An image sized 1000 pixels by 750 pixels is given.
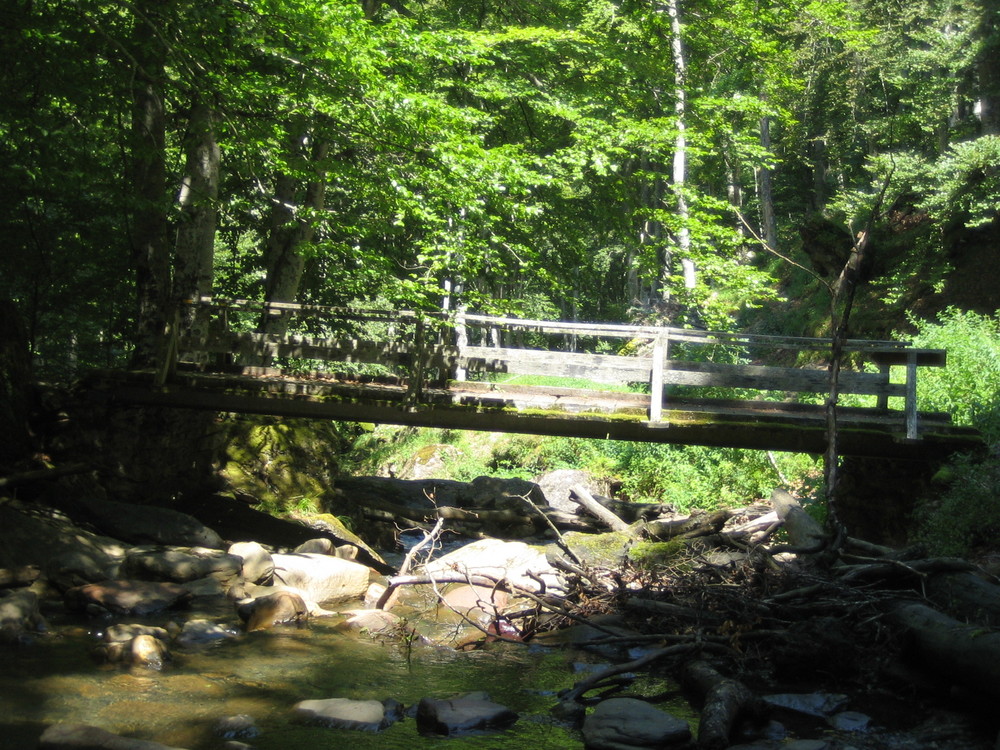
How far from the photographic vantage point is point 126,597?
8.16 m

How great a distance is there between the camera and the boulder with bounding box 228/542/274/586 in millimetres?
9391

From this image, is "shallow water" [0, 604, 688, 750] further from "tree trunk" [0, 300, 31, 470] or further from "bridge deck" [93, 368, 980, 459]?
"tree trunk" [0, 300, 31, 470]

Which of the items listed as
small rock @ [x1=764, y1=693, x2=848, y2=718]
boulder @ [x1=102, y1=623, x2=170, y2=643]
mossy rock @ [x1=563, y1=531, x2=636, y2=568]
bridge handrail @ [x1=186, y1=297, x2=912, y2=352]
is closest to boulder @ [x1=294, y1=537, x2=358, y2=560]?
mossy rock @ [x1=563, y1=531, x2=636, y2=568]

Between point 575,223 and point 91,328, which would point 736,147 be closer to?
point 575,223

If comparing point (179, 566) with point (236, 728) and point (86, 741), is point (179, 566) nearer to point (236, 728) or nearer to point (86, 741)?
point (236, 728)

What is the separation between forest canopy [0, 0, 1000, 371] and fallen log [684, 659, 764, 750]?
15.0ft

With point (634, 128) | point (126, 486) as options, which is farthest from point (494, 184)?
point (126, 486)

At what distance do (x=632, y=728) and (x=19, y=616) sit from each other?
5.32 m

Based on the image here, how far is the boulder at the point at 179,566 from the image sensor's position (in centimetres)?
891

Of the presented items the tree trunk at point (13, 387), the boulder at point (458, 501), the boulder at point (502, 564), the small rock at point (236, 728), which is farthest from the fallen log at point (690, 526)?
the tree trunk at point (13, 387)

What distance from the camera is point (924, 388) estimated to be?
1359cm

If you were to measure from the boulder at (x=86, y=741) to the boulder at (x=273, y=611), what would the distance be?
9.89 ft

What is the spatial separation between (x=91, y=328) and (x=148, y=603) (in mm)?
9016

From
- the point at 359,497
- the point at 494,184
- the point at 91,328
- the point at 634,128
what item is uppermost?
the point at 634,128
